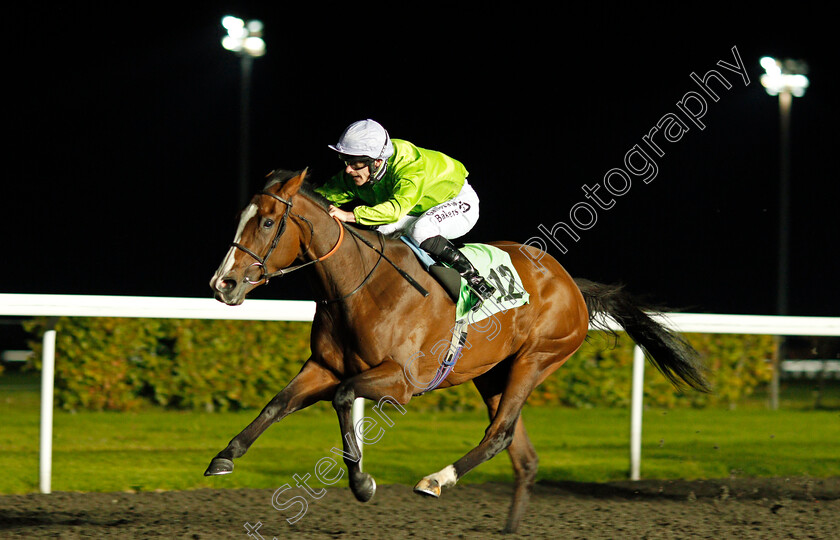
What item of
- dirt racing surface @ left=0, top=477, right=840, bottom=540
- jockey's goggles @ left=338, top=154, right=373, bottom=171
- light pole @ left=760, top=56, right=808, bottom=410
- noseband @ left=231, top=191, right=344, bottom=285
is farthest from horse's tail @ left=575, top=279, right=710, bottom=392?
light pole @ left=760, top=56, right=808, bottom=410

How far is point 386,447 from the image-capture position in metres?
5.86

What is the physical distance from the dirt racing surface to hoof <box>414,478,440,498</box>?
0.44 m

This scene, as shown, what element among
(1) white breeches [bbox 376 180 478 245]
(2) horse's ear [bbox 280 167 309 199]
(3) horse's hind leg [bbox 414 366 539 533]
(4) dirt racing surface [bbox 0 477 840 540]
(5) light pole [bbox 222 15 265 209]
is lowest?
(4) dirt racing surface [bbox 0 477 840 540]

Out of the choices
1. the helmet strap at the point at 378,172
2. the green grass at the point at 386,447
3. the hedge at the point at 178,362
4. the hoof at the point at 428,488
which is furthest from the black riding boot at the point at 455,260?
the hedge at the point at 178,362

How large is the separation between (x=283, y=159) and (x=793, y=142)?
13.8 metres

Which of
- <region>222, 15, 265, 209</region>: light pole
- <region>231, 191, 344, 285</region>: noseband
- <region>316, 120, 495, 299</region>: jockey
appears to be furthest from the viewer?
<region>222, 15, 265, 209</region>: light pole

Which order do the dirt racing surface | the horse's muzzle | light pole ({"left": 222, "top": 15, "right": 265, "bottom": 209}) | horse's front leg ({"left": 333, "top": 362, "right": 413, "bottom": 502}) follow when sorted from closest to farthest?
the horse's muzzle
horse's front leg ({"left": 333, "top": 362, "right": 413, "bottom": 502})
the dirt racing surface
light pole ({"left": 222, "top": 15, "right": 265, "bottom": 209})

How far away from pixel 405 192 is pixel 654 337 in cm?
197

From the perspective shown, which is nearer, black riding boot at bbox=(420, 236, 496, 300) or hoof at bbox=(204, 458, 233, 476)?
hoof at bbox=(204, 458, 233, 476)

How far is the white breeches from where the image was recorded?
11.9 feet

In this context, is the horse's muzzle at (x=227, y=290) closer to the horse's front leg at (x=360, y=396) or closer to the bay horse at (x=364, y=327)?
the bay horse at (x=364, y=327)

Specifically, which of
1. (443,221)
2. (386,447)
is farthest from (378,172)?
(386,447)

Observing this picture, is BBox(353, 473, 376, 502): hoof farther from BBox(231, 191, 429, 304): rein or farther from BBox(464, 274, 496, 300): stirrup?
BBox(464, 274, 496, 300): stirrup

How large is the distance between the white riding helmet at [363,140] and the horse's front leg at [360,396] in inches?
32.6
